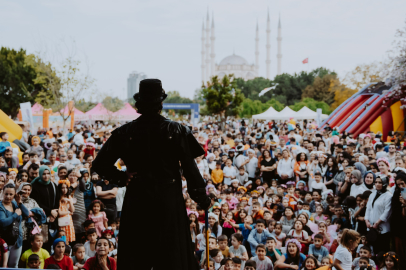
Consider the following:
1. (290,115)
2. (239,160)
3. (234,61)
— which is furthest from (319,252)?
(234,61)

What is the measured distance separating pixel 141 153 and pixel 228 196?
18.9ft

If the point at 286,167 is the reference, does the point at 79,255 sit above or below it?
below

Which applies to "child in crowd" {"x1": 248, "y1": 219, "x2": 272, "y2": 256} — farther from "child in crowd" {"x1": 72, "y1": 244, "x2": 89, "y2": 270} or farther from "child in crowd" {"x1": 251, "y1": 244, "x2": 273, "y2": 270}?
"child in crowd" {"x1": 72, "y1": 244, "x2": 89, "y2": 270}

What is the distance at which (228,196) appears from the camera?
28.2ft

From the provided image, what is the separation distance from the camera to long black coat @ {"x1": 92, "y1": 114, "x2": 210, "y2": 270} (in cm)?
295

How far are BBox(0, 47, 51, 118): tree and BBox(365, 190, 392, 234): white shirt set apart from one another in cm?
4127

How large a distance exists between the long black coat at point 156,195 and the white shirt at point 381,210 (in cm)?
426

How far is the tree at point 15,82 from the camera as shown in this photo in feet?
141

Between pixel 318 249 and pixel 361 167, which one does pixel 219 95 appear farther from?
pixel 318 249

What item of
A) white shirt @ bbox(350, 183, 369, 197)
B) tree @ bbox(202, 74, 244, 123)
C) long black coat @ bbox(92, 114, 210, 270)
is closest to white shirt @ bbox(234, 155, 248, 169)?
white shirt @ bbox(350, 183, 369, 197)

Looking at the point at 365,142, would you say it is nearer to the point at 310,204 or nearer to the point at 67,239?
the point at 310,204

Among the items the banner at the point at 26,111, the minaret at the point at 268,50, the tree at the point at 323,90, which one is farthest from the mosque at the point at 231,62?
the banner at the point at 26,111

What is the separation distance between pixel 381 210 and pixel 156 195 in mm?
→ 4629

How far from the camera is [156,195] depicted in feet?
9.73
